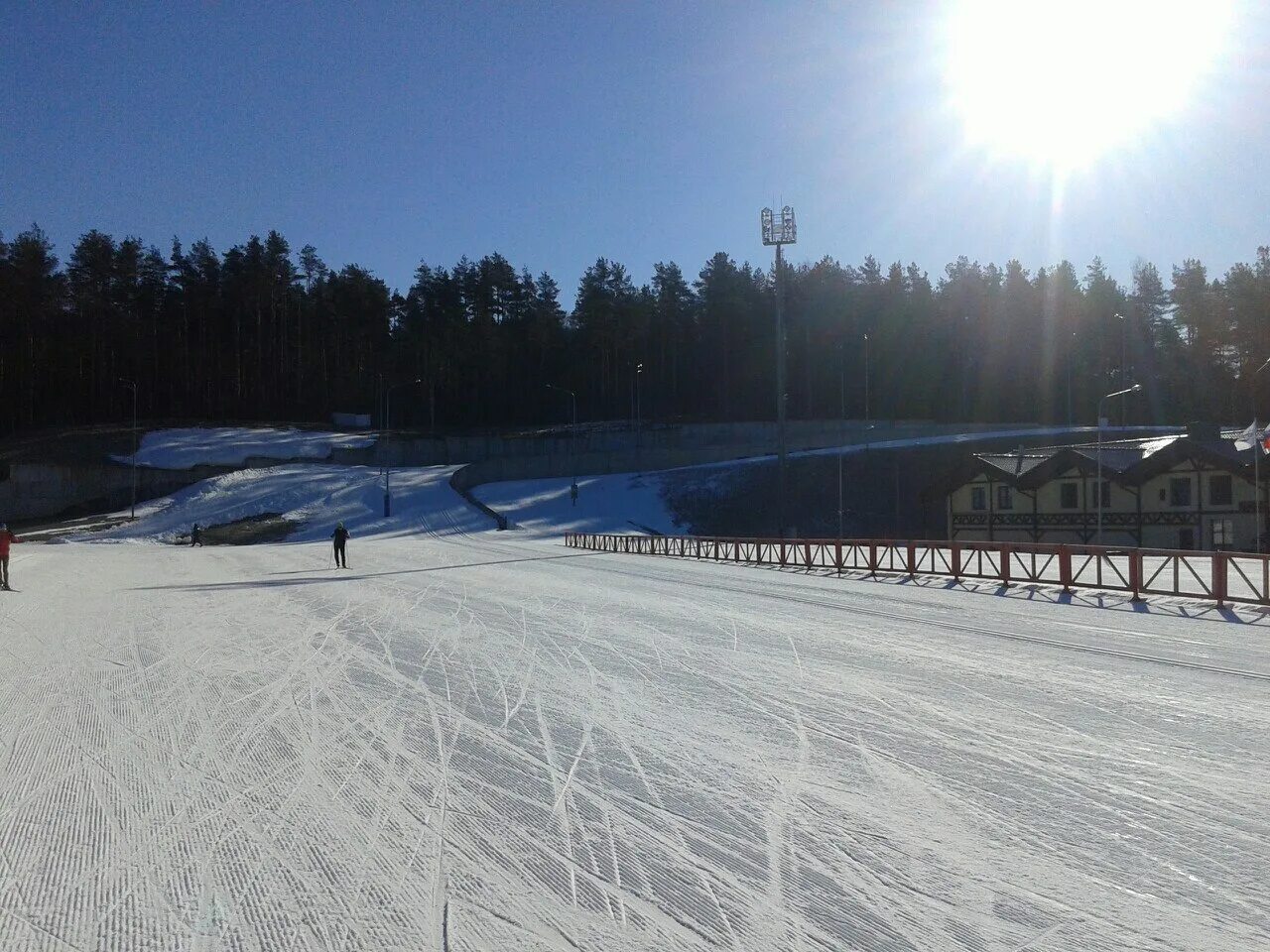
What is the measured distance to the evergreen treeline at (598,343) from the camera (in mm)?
107688

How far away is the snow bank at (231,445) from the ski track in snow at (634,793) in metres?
76.9

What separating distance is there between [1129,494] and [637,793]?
50.6m

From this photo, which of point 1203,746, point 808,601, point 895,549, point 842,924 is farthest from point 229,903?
point 895,549

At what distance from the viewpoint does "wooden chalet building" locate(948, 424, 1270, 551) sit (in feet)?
155

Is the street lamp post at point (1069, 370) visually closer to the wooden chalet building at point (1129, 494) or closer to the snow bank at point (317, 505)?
the wooden chalet building at point (1129, 494)

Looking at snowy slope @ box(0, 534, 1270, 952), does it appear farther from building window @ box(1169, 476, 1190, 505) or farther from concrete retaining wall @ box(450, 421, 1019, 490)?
concrete retaining wall @ box(450, 421, 1019, 490)

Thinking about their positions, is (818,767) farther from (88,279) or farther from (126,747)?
(88,279)

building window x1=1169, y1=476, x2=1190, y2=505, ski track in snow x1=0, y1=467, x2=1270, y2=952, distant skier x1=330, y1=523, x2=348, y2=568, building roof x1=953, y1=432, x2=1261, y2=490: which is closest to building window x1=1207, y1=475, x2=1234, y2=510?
building roof x1=953, y1=432, x2=1261, y2=490

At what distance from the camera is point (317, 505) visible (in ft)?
233

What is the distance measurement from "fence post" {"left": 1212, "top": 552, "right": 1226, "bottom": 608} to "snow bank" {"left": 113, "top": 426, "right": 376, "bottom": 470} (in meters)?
79.7

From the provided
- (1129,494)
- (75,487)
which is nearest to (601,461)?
(75,487)

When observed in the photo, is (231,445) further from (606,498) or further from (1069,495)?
(1069,495)

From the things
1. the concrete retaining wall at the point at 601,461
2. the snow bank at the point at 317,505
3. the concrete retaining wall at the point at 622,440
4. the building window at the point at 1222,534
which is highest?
the concrete retaining wall at the point at 622,440

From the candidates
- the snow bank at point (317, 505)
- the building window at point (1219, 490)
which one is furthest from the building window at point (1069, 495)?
the snow bank at point (317, 505)
